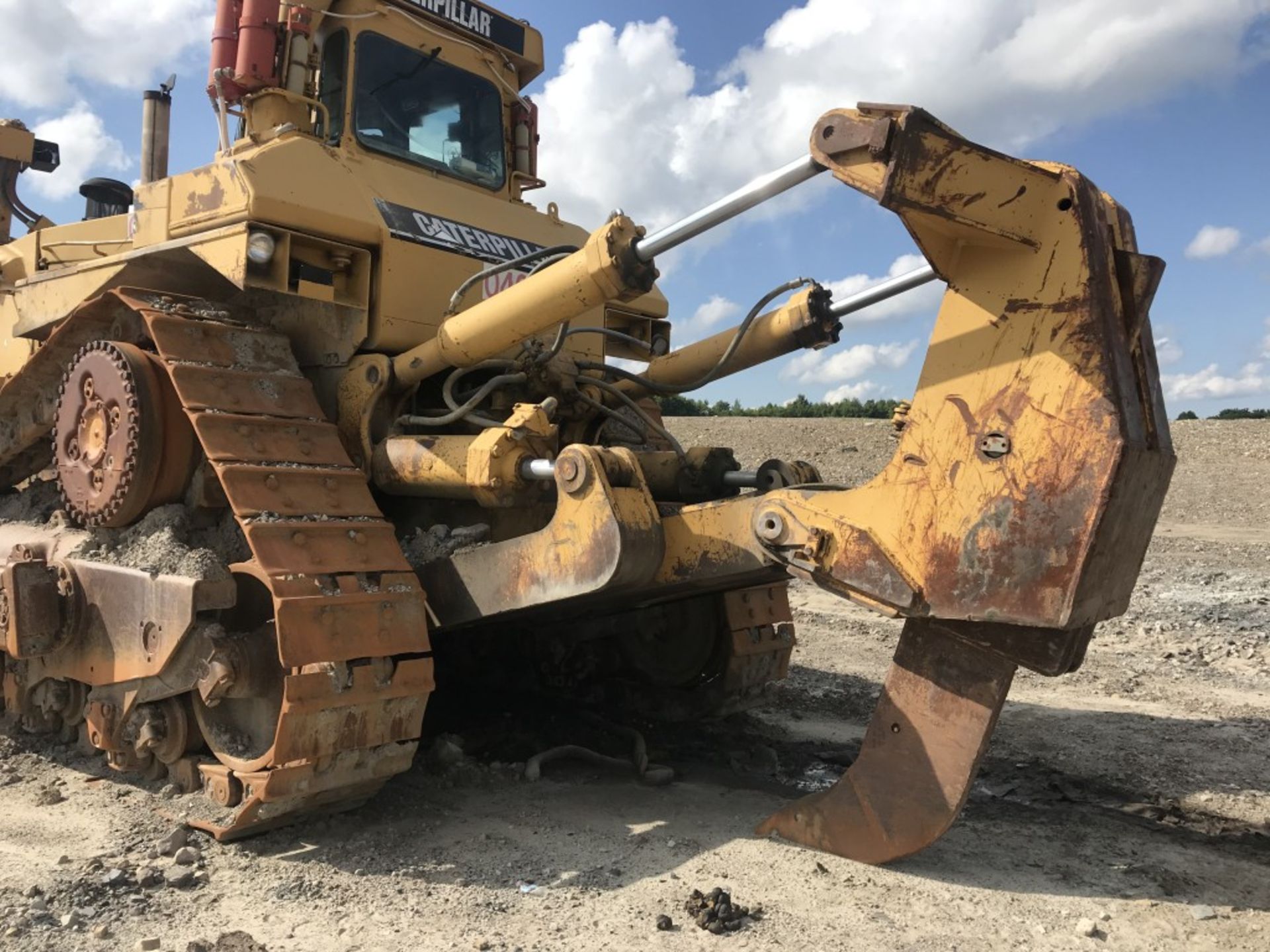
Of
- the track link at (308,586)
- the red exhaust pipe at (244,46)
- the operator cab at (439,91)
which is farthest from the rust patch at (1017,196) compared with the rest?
the red exhaust pipe at (244,46)

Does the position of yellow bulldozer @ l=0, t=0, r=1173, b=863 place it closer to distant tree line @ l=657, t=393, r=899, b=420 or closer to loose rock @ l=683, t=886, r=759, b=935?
loose rock @ l=683, t=886, r=759, b=935

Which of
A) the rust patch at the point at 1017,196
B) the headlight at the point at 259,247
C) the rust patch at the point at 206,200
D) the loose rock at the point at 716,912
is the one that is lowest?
the loose rock at the point at 716,912

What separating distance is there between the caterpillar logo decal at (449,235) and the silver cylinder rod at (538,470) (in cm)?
145

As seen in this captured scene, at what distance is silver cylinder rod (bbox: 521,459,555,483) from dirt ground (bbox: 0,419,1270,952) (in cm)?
136

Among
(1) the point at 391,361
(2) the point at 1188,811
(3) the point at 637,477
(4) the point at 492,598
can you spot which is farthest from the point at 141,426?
(2) the point at 1188,811

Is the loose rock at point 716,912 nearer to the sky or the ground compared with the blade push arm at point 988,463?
nearer to the ground

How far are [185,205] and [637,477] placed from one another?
2.57 meters

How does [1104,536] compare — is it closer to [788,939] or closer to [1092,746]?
[788,939]

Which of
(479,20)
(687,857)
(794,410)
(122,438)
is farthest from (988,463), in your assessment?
(794,410)

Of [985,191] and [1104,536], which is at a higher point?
[985,191]

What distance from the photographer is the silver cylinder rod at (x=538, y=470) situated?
4199mm

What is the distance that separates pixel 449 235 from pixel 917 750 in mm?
3218

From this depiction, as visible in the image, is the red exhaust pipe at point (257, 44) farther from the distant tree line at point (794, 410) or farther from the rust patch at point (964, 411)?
the distant tree line at point (794, 410)

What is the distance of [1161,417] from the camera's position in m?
3.46
